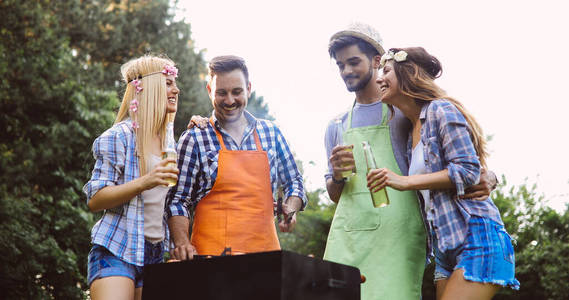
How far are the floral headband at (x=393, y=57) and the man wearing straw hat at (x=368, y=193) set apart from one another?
0.24 meters

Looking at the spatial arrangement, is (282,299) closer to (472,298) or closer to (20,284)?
(472,298)

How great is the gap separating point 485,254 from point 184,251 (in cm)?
139

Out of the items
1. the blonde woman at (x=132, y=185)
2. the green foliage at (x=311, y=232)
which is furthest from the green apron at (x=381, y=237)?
the green foliage at (x=311, y=232)

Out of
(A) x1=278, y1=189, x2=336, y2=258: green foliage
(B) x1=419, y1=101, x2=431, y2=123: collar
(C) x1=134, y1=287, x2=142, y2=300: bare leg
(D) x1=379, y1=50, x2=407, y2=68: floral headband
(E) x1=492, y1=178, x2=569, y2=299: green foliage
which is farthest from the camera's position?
(A) x1=278, y1=189, x2=336, y2=258: green foliage

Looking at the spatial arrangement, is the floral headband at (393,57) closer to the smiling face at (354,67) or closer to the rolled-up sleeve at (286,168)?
the smiling face at (354,67)

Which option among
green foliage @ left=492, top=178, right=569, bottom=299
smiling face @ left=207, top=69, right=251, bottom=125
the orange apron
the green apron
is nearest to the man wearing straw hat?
the green apron

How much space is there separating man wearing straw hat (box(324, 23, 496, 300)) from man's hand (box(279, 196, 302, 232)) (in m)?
0.21

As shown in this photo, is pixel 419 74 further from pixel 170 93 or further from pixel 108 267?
pixel 108 267

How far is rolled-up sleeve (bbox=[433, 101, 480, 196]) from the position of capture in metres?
2.64

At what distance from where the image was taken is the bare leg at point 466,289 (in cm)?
254

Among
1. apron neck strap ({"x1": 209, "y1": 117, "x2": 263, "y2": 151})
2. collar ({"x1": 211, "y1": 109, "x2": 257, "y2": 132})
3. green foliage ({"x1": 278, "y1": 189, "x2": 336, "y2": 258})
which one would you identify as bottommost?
green foliage ({"x1": 278, "y1": 189, "x2": 336, "y2": 258})

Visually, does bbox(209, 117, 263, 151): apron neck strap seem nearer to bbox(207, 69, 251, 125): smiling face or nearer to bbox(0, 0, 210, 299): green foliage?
bbox(207, 69, 251, 125): smiling face

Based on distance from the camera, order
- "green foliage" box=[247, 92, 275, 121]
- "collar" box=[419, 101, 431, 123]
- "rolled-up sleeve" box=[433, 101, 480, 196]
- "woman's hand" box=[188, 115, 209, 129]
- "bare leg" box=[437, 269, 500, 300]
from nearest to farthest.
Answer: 1. "bare leg" box=[437, 269, 500, 300]
2. "rolled-up sleeve" box=[433, 101, 480, 196]
3. "collar" box=[419, 101, 431, 123]
4. "woman's hand" box=[188, 115, 209, 129]
5. "green foliage" box=[247, 92, 275, 121]

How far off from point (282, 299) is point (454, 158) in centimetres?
112
